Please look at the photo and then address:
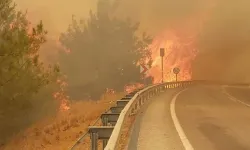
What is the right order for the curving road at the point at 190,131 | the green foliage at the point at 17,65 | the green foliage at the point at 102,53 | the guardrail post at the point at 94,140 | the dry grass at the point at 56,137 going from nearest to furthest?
the guardrail post at the point at 94,140
the curving road at the point at 190,131
the dry grass at the point at 56,137
the green foliage at the point at 17,65
the green foliage at the point at 102,53

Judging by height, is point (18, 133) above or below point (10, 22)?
below

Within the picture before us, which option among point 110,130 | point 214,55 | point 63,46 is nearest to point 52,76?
point 110,130

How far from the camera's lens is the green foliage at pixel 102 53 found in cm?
5566

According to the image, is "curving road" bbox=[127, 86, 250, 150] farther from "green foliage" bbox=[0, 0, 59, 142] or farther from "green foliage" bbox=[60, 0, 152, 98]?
"green foliage" bbox=[60, 0, 152, 98]

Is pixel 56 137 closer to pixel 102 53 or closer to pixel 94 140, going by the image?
pixel 94 140

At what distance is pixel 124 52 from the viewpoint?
58250 mm

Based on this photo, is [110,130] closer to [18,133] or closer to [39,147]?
[39,147]

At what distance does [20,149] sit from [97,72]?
3693 cm

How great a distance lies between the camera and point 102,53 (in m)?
57.2

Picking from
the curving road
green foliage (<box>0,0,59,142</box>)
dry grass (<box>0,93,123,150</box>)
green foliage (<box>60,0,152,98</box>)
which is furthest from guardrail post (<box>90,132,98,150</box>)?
green foliage (<box>60,0,152,98</box>)

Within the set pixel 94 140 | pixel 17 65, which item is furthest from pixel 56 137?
pixel 94 140

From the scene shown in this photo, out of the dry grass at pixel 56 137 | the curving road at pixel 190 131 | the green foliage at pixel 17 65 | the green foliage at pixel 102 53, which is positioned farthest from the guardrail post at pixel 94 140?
the green foliage at pixel 102 53

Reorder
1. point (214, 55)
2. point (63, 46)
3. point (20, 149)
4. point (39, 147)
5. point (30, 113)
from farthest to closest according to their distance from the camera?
point (214, 55), point (63, 46), point (30, 113), point (20, 149), point (39, 147)

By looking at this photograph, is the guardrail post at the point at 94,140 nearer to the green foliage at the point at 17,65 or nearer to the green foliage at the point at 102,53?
the green foliage at the point at 17,65
